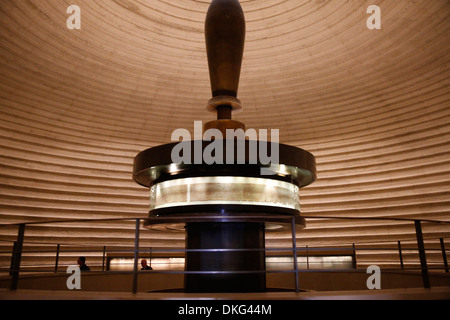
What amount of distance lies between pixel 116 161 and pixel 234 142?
19.2 ft

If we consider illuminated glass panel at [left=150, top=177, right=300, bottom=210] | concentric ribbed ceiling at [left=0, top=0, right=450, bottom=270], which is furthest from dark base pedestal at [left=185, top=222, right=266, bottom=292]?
concentric ribbed ceiling at [left=0, top=0, right=450, bottom=270]

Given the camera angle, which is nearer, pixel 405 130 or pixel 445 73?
pixel 445 73

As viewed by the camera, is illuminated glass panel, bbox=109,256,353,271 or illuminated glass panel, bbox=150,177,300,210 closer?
illuminated glass panel, bbox=150,177,300,210

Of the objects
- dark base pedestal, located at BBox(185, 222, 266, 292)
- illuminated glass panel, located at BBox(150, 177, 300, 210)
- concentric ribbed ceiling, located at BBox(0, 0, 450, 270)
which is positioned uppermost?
concentric ribbed ceiling, located at BBox(0, 0, 450, 270)

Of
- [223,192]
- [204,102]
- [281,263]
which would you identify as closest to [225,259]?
[223,192]

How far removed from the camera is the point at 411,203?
733cm

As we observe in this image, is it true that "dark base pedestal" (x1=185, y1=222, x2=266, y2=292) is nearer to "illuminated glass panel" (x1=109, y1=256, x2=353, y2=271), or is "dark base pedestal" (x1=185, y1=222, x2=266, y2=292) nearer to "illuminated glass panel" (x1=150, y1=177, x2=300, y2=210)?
"illuminated glass panel" (x1=150, y1=177, x2=300, y2=210)

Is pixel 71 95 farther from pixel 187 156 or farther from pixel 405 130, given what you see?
pixel 405 130

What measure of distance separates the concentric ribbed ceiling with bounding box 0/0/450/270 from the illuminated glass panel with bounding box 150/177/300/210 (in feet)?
15.5

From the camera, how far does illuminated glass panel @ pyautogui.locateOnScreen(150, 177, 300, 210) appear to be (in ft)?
12.2

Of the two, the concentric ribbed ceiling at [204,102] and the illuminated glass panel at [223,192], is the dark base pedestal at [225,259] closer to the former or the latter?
the illuminated glass panel at [223,192]

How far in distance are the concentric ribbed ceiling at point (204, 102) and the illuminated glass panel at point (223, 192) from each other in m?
4.73

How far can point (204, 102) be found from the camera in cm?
974

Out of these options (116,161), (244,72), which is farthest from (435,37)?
(116,161)
